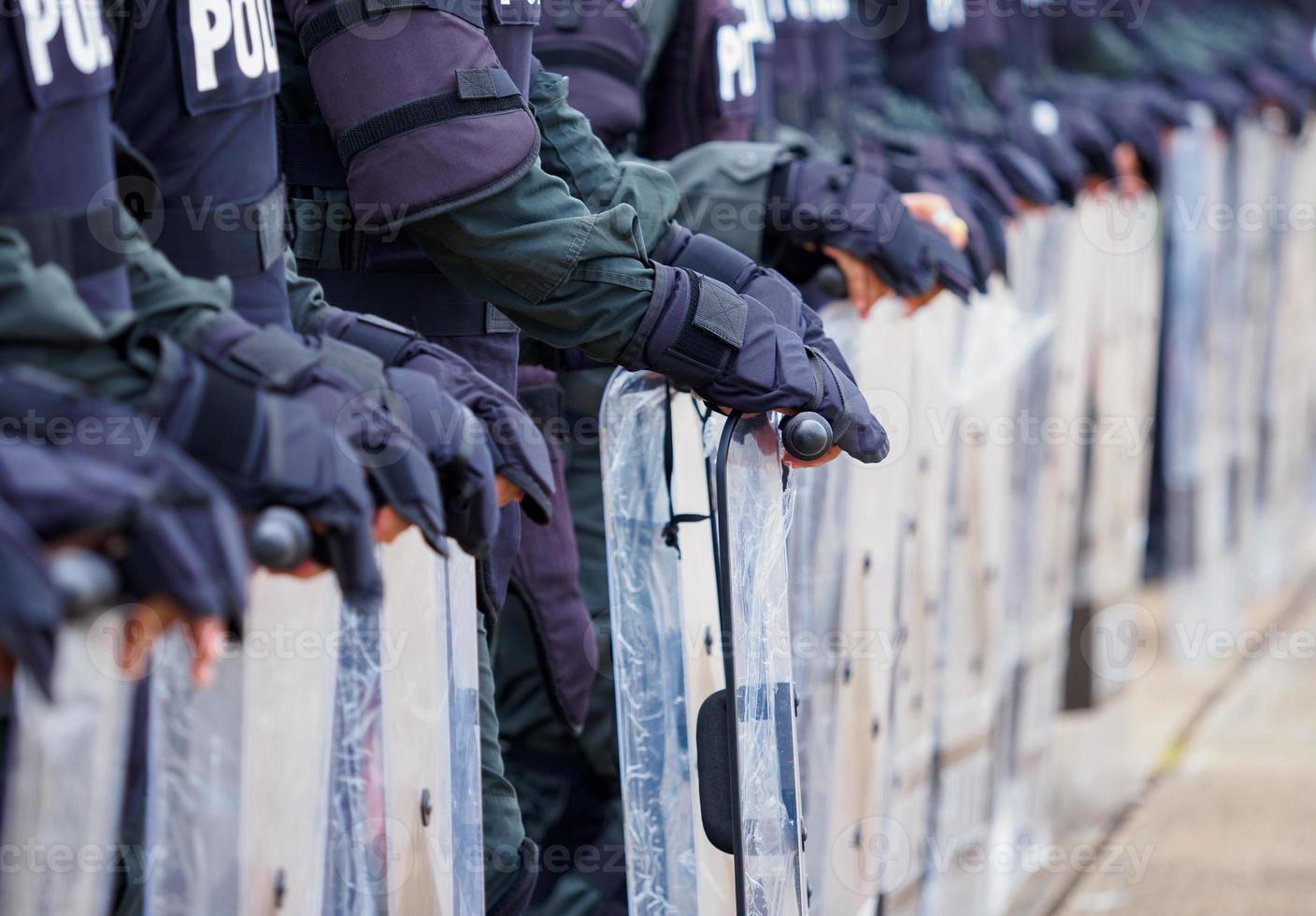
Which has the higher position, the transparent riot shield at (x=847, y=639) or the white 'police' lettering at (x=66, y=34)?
the white 'police' lettering at (x=66, y=34)

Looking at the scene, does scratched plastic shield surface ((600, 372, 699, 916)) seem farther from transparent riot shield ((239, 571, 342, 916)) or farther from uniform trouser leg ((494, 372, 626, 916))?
transparent riot shield ((239, 571, 342, 916))

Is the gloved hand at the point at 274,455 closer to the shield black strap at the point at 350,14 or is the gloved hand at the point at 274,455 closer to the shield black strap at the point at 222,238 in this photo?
→ the shield black strap at the point at 222,238

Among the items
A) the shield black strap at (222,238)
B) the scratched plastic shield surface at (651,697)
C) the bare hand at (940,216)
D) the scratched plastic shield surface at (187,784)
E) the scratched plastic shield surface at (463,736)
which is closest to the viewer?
the scratched plastic shield surface at (187,784)

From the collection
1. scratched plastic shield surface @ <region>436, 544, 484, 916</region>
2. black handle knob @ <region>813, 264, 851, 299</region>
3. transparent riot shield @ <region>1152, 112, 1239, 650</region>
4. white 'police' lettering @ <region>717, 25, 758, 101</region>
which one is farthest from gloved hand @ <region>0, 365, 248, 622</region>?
transparent riot shield @ <region>1152, 112, 1239, 650</region>

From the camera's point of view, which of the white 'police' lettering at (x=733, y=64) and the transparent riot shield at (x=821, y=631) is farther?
the white 'police' lettering at (x=733, y=64)

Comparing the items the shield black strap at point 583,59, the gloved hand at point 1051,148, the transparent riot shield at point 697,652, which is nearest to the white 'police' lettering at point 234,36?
the transparent riot shield at point 697,652

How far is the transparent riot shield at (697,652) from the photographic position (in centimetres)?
215

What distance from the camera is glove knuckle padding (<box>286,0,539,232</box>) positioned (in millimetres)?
1983

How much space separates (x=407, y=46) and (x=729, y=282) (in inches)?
20.8

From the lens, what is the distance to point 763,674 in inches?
85.6

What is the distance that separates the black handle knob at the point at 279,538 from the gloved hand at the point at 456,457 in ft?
0.78

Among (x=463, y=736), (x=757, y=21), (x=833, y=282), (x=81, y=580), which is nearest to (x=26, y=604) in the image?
(x=81, y=580)

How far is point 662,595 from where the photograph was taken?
2.43 meters

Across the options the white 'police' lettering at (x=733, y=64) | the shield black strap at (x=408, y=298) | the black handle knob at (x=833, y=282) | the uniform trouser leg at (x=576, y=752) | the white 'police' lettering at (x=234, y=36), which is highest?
the white 'police' lettering at (x=733, y=64)
